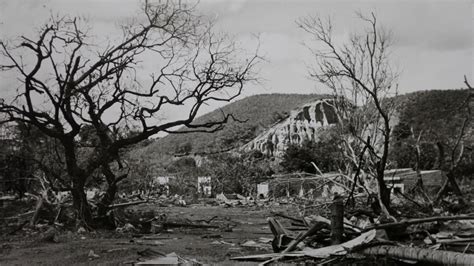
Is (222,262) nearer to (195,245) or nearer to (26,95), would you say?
(195,245)

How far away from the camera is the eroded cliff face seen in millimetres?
59875

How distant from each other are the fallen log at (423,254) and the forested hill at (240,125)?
173 feet

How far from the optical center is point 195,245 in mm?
12023

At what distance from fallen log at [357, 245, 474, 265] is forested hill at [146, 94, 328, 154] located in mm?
52653

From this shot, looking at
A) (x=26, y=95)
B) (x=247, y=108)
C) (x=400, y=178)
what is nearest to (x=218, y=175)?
(x=400, y=178)

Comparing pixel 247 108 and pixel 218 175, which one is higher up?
pixel 247 108

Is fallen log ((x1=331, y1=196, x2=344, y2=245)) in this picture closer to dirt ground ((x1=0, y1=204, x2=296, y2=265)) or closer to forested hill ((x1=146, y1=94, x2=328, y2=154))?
dirt ground ((x1=0, y1=204, x2=296, y2=265))

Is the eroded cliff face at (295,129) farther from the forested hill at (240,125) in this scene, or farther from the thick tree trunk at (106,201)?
the thick tree trunk at (106,201)

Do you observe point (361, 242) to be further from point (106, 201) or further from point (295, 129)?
point (295, 129)

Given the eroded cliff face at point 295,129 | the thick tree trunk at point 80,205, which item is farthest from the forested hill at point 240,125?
the thick tree trunk at point 80,205

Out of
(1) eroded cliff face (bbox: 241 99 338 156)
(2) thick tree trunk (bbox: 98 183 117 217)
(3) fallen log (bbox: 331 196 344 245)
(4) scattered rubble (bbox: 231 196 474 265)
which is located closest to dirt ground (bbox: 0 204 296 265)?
(2) thick tree trunk (bbox: 98 183 117 217)

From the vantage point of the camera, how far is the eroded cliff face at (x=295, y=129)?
59.9 metres

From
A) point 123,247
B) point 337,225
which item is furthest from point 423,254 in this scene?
point 123,247

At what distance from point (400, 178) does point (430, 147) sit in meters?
12.0
